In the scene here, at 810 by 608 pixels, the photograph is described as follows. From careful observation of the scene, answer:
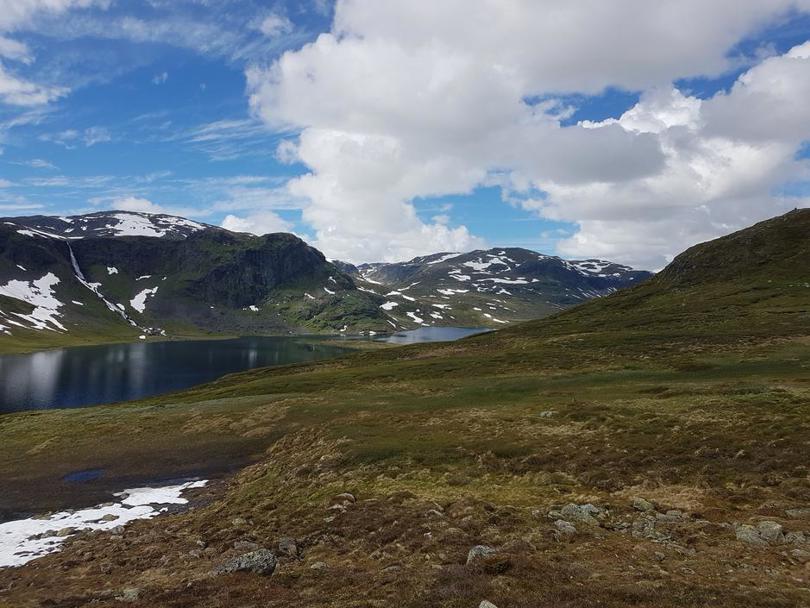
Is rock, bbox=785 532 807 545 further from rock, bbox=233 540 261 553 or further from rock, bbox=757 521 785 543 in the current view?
rock, bbox=233 540 261 553

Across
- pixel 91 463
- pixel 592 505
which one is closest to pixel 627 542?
pixel 592 505

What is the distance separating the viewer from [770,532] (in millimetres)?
19047

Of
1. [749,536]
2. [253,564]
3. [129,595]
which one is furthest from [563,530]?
[129,595]

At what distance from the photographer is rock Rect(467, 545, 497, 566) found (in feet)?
61.5

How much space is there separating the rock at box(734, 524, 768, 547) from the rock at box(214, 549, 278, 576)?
19.3 meters

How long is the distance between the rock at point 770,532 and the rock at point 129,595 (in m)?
24.9

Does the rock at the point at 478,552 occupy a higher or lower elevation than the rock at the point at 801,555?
lower

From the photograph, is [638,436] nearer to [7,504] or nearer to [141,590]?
[141,590]

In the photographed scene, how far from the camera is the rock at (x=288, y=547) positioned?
22.9 m

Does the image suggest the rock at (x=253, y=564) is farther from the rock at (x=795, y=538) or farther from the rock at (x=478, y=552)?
the rock at (x=795, y=538)

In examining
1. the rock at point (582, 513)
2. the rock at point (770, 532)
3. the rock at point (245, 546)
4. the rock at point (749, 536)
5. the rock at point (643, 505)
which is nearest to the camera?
the rock at point (749, 536)

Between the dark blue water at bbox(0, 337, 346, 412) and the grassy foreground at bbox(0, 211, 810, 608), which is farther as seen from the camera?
the dark blue water at bbox(0, 337, 346, 412)

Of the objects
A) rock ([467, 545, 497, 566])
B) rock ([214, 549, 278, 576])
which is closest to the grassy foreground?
rock ([467, 545, 497, 566])

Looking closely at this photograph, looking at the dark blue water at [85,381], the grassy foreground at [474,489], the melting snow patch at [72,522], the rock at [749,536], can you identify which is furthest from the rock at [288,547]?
the dark blue water at [85,381]
